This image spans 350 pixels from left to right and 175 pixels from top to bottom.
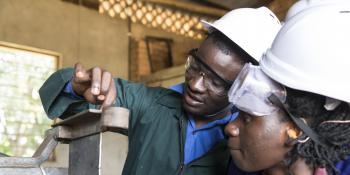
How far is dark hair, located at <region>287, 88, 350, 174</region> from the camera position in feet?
3.75

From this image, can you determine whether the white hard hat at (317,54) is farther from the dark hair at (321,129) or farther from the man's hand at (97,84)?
the man's hand at (97,84)

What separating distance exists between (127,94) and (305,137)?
797 millimetres

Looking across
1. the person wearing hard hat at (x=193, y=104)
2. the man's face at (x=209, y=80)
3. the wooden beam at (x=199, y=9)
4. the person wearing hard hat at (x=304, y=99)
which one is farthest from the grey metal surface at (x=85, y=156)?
the wooden beam at (x=199, y=9)

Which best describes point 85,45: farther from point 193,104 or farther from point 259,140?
point 259,140

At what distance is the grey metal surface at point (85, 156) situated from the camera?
118 centimetres

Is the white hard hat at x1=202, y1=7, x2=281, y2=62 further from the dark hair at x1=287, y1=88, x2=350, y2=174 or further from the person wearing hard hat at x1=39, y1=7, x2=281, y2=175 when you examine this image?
the dark hair at x1=287, y1=88, x2=350, y2=174

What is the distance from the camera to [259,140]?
120 cm

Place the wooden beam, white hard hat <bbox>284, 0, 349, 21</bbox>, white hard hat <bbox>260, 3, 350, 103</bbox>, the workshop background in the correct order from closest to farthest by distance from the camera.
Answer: white hard hat <bbox>260, 3, 350, 103</bbox>, white hard hat <bbox>284, 0, 349, 21</bbox>, the workshop background, the wooden beam

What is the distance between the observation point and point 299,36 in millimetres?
1165

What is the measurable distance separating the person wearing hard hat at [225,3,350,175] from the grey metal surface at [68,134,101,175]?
1.23ft

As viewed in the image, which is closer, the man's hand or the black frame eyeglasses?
the man's hand

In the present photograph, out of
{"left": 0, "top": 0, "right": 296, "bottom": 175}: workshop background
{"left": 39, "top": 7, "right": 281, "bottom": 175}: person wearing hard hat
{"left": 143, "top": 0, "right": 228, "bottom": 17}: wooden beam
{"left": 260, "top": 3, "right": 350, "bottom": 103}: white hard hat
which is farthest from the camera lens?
{"left": 143, "top": 0, "right": 228, "bottom": 17}: wooden beam

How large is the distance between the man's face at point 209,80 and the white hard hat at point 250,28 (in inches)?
2.4

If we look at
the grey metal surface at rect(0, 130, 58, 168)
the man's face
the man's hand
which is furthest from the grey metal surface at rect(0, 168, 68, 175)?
the man's face
